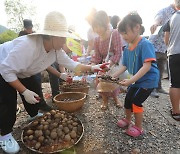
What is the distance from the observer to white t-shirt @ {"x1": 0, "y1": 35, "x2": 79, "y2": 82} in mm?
1920

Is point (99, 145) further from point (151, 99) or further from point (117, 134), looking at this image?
point (151, 99)

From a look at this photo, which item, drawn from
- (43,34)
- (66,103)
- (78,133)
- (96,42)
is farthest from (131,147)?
(96,42)

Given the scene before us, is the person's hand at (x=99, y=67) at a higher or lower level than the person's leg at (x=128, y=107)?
higher

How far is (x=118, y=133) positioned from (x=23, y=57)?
4.87 feet

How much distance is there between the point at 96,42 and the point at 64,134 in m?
1.71

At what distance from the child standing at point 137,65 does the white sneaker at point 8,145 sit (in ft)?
4.35

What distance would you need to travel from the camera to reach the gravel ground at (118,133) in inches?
85.7

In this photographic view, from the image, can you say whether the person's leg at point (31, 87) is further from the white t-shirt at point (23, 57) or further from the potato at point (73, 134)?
the potato at point (73, 134)

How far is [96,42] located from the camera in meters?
3.31

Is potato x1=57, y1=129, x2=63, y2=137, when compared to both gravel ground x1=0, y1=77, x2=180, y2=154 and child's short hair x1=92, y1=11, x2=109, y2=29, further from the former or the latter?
child's short hair x1=92, y1=11, x2=109, y2=29

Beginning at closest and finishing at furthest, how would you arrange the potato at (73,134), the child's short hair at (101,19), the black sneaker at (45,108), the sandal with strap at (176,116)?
the potato at (73,134), the child's short hair at (101,19), the sandal with strap at (176,116), the black sneaker at (45,108)

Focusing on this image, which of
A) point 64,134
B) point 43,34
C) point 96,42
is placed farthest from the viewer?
point 96,42

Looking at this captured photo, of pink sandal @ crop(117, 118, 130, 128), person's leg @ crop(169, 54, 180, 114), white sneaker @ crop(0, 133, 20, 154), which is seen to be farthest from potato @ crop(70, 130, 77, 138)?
person's leg @ crop(169, 54, 180, 114)

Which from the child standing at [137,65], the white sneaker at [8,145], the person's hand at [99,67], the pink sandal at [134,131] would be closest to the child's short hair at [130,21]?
the child standing at [137,65]
